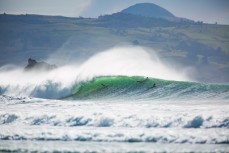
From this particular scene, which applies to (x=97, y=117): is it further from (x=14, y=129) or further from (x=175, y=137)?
(x=175, y=137)

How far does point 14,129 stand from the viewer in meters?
18.2

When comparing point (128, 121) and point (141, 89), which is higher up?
point (141, 89)

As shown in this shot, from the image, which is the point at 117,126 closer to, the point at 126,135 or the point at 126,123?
the point at 126,123

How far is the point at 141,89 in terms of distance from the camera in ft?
98.6

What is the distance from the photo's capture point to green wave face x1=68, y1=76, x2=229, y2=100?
2586cm

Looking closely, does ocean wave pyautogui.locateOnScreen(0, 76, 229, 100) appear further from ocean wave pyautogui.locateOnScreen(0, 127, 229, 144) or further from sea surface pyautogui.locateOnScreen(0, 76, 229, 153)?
ocean wave pyautogui.locateOnScreen(0, 127, 229, 144)

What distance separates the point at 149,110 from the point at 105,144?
480 centimetres

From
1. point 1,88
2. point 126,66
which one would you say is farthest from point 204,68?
point 1,88

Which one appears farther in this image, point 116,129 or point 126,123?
point 126,123

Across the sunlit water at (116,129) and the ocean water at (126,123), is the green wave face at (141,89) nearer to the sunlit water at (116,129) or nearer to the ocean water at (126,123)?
the ocean water at (126,123)

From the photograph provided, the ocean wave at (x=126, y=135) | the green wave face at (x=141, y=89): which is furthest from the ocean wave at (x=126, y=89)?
the ocean wave at (x=126, y=135)

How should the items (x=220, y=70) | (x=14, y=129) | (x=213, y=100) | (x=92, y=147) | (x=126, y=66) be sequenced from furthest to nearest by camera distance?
1. (x=220, y=70)
2. (x=126, y=66)
3. (x=213, y=100)
4. (x=14, y=129)
5. (x=92, y=147)

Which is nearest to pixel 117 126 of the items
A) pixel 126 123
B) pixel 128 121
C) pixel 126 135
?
pixel 126 123

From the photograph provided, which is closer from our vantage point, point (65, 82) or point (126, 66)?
point (65, 82)
